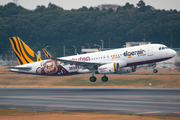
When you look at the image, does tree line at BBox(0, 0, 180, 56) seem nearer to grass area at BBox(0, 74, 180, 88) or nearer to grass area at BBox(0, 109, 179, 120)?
grass area at BBox(0, 74, 180, 88)

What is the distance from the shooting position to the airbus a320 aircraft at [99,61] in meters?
51.7

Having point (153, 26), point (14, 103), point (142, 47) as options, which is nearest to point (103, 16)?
point (153, 26)

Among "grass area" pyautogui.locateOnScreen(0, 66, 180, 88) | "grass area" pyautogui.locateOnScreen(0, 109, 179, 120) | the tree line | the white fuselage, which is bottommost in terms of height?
"grass area" pyautogui.locateOnScreen(0, 109, 179, 120)

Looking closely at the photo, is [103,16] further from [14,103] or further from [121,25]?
[14,103]

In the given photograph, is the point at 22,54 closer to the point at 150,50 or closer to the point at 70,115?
the point at 150,50

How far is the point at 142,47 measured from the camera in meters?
52.4

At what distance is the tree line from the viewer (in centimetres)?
17550

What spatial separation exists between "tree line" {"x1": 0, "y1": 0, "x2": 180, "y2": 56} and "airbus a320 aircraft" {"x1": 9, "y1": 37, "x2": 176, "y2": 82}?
110 m

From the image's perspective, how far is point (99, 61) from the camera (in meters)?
55.0

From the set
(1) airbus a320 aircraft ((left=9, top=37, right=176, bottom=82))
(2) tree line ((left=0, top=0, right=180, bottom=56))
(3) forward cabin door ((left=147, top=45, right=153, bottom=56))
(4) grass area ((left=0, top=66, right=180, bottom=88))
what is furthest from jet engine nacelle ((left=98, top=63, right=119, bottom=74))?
(2) tree line ((left=0, top=0, right=180, bottom=56))

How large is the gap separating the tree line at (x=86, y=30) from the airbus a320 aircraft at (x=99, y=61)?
110m

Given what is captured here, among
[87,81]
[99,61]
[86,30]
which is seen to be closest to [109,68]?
[99,61]

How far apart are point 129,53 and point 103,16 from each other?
144m

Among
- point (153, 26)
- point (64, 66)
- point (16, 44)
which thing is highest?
point (153, 26)
